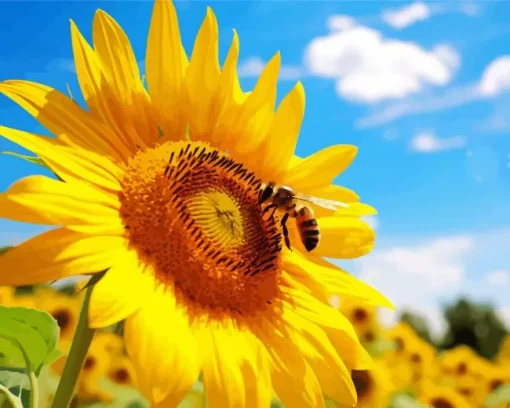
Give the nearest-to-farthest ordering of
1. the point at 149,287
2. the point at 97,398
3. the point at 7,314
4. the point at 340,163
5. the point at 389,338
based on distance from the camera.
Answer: the point at 7,314, the point at 149,287, the point at 340,163, the point at 97,398, the point at 389,338

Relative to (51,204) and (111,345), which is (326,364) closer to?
(51,204)

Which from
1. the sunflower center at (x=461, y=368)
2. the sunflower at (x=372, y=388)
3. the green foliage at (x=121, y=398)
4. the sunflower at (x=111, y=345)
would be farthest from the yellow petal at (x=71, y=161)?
the sunflower center at (x=461, y=368)

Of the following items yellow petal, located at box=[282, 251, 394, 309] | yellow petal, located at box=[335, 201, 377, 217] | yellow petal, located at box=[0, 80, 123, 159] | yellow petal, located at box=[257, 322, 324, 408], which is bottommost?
yellow petal, located at box=[257, 322, 324, 408]

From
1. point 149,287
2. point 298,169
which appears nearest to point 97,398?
point 298,169

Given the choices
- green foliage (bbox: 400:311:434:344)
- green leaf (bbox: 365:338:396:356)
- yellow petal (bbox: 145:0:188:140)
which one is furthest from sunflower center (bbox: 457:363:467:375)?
yellow petal (bbox: 145:0:188:140)

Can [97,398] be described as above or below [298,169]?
below

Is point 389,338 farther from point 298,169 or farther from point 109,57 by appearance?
point 109,57

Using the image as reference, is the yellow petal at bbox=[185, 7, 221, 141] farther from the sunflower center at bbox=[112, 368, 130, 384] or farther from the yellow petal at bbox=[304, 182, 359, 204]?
the sunflower center at bbox=[112, 368, 130, 384]
